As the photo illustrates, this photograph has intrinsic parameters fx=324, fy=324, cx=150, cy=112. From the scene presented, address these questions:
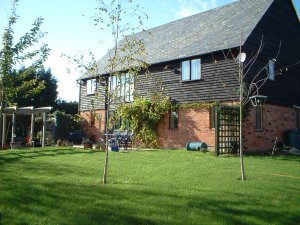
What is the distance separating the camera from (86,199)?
22.5 ft

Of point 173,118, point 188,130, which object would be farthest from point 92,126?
point 188,130

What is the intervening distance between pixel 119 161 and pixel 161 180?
15.3 ft

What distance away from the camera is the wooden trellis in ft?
55.4

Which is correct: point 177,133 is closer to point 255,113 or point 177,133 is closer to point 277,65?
point 255,113

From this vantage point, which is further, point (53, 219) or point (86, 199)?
point (86, 199)

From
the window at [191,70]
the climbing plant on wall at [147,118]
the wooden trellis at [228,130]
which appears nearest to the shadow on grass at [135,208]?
the wooden trellis at [228,130]

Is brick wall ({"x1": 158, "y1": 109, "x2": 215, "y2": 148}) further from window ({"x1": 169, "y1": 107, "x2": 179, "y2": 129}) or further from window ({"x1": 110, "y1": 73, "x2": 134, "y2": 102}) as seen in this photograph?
window ({"x1": 110, "y1": 73, "x2": 134, "y2": 102})

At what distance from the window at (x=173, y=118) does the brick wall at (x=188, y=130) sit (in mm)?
248

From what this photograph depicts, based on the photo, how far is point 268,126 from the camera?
20.2m

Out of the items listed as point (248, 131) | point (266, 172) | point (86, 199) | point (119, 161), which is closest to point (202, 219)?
point (86, 199)

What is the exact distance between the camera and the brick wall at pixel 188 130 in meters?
19.9

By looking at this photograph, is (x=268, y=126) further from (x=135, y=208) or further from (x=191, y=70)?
(x=135, y=208)

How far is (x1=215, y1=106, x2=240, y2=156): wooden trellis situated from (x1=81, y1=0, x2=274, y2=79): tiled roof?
4.09 meters

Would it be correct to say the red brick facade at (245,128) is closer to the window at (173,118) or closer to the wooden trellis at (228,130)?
the window at (173,118)
